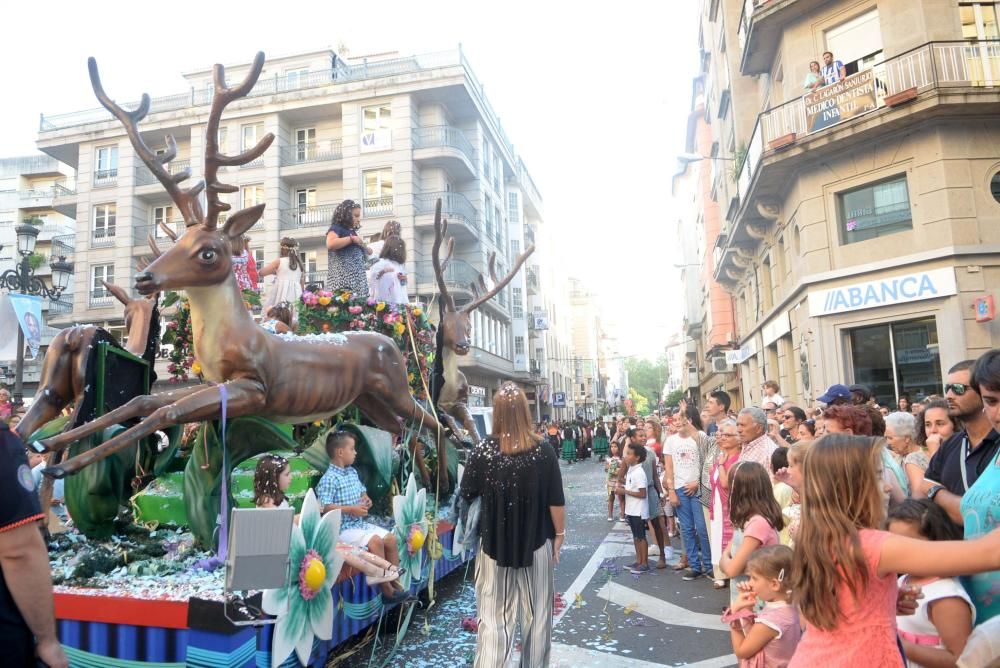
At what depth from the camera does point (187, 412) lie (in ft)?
13.0

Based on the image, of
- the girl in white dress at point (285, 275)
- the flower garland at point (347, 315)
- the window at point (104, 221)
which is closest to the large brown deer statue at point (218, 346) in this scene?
the flower garland at point (347, 315)

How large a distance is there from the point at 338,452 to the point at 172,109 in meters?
31.2

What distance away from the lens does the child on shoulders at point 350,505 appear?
4.70m

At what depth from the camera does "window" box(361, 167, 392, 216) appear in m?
28.0

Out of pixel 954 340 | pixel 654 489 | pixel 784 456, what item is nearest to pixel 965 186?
pixel 954 340

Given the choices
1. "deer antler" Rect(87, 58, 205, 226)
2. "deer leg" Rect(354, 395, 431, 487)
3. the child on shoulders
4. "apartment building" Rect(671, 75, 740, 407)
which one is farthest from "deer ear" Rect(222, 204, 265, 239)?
"apartment building" Rect(671, 75, 740, 407)

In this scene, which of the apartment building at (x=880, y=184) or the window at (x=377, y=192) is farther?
the window at (x=377, y=192)

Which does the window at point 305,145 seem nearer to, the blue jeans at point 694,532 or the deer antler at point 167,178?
the blue jeans at point 694,532

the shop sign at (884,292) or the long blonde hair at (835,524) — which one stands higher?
the shop sign at (884,292)

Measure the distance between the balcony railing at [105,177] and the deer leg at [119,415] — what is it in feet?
105

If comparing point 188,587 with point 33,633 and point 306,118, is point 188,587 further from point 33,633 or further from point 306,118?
point 306,118

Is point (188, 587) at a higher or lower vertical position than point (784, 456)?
lower

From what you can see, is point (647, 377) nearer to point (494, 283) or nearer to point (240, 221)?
point (494, 283)

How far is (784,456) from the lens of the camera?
5.20 m
